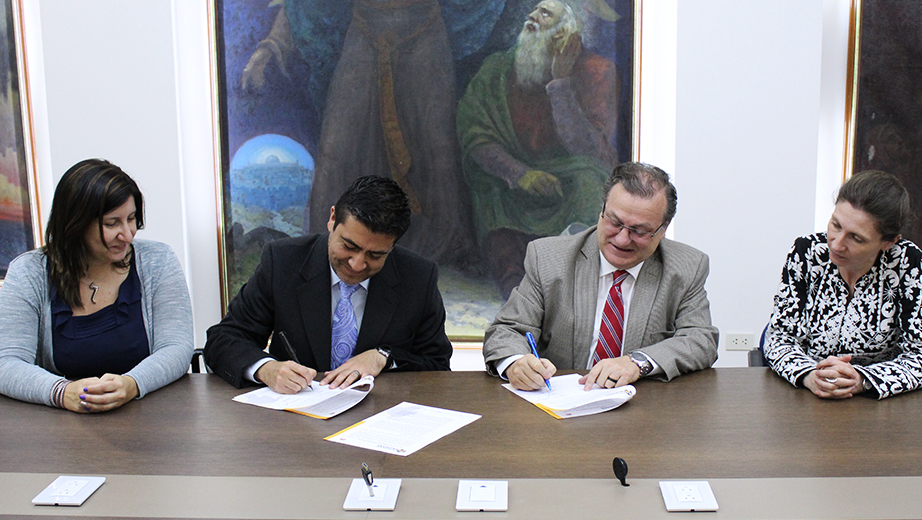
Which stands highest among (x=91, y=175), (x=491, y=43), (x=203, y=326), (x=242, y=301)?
(x=491, y=43)

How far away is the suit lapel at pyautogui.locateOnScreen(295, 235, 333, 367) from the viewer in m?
2.32

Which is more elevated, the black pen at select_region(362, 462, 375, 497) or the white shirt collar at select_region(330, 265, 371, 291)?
the white shirt collar at select_region(330, 265, 371, 291)

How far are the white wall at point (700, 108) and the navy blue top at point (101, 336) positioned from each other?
153cm

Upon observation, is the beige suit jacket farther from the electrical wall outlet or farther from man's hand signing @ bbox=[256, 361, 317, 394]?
the electrical wall outlet

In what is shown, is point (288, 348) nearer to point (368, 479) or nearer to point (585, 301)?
A: point (368, 479)

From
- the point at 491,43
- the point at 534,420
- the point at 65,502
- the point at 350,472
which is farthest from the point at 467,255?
the point at 65,502

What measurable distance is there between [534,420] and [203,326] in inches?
111

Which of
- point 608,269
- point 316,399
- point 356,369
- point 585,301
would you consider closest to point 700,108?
point 608,269

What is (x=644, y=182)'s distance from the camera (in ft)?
7.45

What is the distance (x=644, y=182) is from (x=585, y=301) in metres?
0.46

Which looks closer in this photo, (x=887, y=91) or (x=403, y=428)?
(x=403, y=428)

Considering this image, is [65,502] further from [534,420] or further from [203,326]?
[203,326]

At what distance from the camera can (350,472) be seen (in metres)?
1.39

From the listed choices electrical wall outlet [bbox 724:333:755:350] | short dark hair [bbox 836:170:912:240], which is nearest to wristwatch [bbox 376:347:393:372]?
short dark hair [bbox 836:170:912:240]
